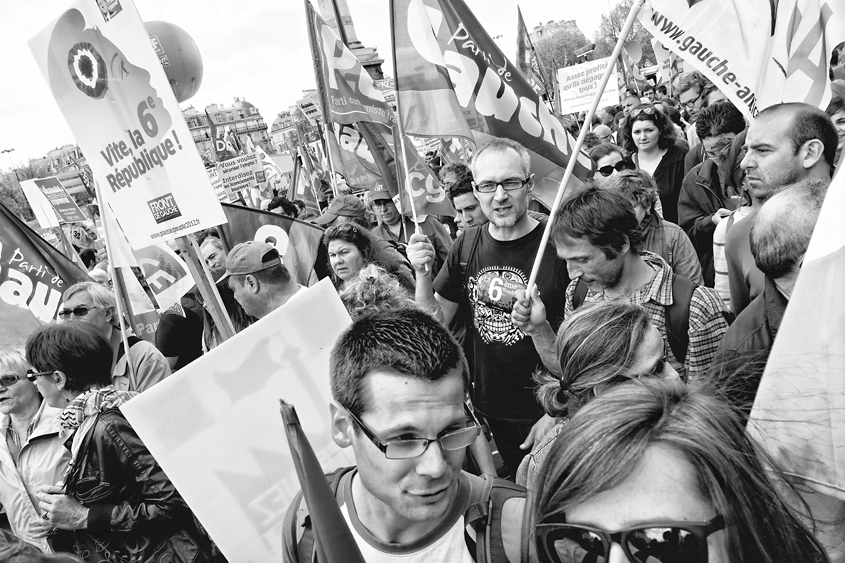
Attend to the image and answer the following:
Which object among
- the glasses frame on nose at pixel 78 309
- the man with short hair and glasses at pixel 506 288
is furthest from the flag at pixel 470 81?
the glasses frame on nose at pixel 78 309

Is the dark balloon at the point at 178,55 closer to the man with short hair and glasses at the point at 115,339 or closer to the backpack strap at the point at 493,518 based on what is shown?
the man with short hair and glasses at the point at 115,339

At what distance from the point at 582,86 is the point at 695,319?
8.11 m

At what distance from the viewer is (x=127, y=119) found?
2807 millimetres

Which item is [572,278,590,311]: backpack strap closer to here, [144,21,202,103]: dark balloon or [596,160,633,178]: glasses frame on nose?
[596,160,633,178]: glasses frame on nose

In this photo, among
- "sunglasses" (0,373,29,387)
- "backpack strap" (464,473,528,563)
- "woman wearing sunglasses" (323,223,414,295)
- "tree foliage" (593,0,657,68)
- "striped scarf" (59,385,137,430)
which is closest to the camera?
"backpack strap" (464,473,528,563)

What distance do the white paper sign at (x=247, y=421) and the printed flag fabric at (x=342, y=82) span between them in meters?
3.54

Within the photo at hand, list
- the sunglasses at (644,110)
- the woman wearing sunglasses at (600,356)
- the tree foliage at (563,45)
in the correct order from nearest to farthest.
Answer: the woman wearing sunglasses at (600,356), the sunglasses at (644,110), the tree foliage at (563,45)

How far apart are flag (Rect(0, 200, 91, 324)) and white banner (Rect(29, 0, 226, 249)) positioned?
1.77 metres


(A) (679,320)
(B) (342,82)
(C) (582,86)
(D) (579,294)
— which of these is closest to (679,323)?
(A) (679,320)

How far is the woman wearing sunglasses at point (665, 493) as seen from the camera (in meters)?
1.03

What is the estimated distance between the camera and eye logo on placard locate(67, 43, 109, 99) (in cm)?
279

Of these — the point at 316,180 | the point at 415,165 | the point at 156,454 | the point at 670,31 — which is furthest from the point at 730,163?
the point at 316,180

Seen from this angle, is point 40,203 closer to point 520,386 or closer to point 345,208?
point 345,208

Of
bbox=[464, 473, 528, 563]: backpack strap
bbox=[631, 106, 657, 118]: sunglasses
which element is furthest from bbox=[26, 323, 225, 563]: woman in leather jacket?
bbox=[631, 106, 657, 118]: sunglasses
